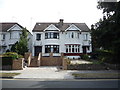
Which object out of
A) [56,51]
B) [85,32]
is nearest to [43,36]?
[56,51]

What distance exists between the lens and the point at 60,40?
118 ft

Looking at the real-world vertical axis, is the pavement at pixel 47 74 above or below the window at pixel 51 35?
below

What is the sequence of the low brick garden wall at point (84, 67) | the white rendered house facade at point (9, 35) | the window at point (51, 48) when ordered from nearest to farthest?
1. the low brick garden wall at point (84, 67)
2. the window at point (51, 48)
3. the white rendered house facade at point (9, 35)

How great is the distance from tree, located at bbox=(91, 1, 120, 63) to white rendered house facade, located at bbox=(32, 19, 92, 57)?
1603cm

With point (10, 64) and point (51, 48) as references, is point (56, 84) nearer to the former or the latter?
point (10, 64)

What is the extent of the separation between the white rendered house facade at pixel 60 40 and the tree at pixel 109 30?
16026 mm

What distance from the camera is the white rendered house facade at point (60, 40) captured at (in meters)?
35.3

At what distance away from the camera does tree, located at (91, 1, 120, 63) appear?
52.2 feet

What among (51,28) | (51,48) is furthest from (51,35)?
(51,48)

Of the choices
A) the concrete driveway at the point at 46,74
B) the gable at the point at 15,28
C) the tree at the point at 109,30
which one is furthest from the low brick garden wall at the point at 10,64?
the gable at the point at 15,28

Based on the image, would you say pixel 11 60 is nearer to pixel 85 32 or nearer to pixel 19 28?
pixel 19 28

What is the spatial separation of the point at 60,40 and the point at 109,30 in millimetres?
20316

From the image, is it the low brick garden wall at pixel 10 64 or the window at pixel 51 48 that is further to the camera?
the window at pixel 51 48

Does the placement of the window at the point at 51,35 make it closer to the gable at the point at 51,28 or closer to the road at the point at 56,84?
the gable at the point at 51,28
